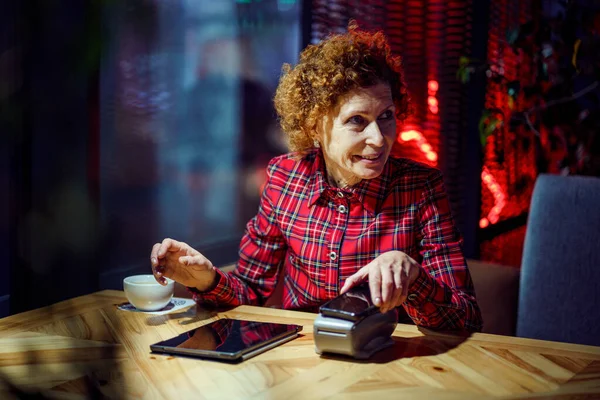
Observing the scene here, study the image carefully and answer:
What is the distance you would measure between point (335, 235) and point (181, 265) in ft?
1.32

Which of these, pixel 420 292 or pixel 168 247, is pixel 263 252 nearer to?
pixel 168 247

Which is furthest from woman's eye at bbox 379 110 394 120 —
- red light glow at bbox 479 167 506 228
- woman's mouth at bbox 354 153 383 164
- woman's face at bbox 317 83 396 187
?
red light glow at bbox 479 167 506 228

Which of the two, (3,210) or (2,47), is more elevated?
(2,47)

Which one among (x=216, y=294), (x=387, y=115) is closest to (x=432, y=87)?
(x=387, y=115)

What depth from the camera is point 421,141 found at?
3.72 m

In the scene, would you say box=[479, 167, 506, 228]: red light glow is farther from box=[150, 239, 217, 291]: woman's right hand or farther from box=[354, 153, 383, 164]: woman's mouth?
box=[150, 239, 217, 291]: woman's right hand

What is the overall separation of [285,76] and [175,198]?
233 centimetres

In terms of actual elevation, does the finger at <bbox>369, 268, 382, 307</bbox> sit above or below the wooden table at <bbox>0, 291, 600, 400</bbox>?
above

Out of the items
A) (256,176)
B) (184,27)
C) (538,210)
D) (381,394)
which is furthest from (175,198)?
(381,394)

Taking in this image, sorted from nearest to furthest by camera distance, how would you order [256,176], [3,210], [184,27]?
[3,210] < [184,27] < [256,176]

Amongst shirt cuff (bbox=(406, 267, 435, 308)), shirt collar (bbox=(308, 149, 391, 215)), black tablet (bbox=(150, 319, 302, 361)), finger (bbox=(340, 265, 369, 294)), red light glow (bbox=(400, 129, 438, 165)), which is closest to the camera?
black tablet (bbox=(150, 319, 302, 361))

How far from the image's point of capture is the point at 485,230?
14.3 feet

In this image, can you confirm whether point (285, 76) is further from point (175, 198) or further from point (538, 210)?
point (175, 198)

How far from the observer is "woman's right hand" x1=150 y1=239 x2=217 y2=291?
1.54 metres
